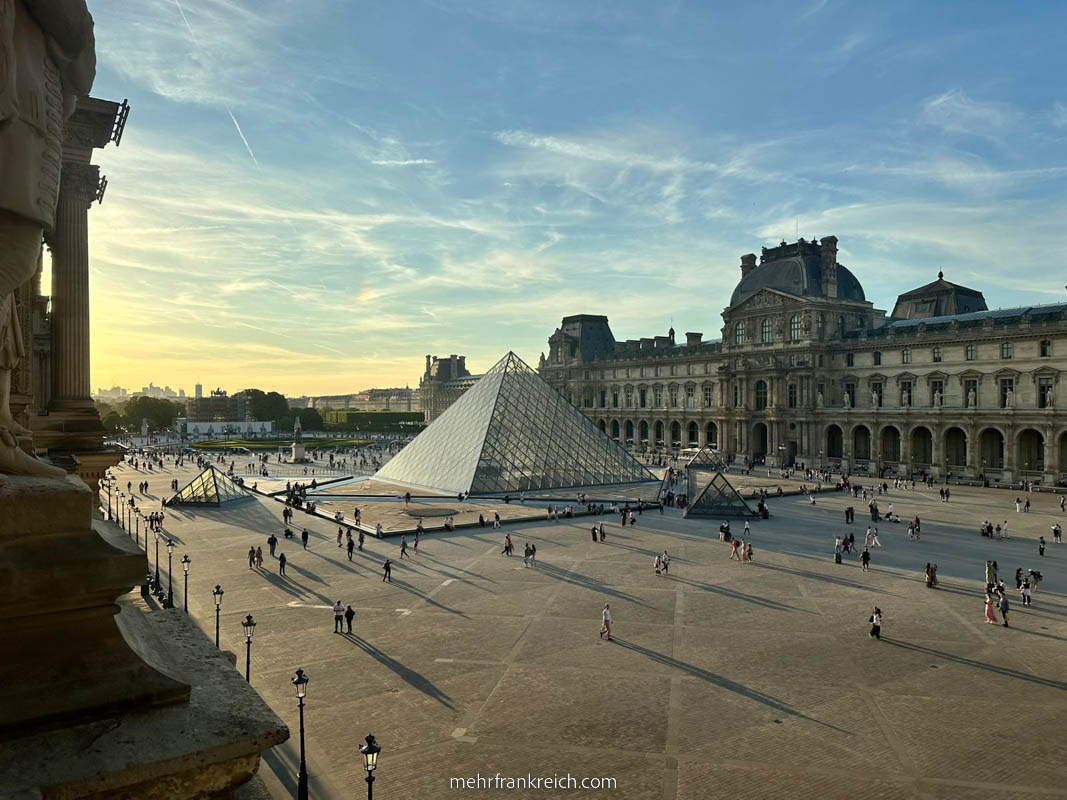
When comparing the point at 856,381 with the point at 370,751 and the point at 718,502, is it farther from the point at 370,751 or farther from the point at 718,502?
the point at 370,751

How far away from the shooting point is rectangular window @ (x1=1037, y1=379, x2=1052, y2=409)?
44781 mm

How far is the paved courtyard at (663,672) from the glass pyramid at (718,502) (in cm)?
793

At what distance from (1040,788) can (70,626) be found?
36.9 ft

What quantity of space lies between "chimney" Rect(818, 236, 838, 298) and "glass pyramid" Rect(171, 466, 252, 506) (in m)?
49.5

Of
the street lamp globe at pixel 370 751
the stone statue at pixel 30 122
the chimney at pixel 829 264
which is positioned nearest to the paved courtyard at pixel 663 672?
the street lamp globe at pixel 370 751

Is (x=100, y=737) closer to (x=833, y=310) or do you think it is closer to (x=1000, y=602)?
(x=1000, y=602)

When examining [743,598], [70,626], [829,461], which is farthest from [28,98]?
[829,461]

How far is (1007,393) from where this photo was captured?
46.5 meters

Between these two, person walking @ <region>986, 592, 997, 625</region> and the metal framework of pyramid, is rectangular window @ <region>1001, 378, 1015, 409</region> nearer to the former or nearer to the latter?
the metal framework of pyramid

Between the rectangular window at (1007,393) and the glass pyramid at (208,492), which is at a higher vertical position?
the rectangular window at (1007,393)

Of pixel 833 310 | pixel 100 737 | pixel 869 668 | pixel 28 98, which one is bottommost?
pixel 869 668

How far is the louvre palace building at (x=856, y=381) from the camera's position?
46375 mm

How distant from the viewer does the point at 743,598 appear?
718 inches

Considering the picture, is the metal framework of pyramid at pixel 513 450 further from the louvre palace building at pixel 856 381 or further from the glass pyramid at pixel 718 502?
the louvre palace building at pixel 856 381
